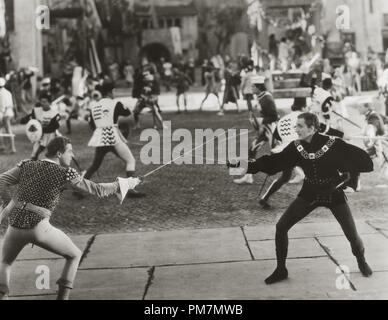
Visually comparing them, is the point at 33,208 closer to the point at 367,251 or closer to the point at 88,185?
A: the point at 88,185

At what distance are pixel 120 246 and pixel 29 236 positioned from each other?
2627mm

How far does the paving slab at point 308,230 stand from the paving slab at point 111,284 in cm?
182

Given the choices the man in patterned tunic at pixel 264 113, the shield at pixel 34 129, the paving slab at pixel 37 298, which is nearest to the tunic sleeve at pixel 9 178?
the paving slab at pixel 37 298

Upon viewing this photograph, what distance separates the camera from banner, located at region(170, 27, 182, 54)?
40.8 metres

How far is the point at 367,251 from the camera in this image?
7.62 meters

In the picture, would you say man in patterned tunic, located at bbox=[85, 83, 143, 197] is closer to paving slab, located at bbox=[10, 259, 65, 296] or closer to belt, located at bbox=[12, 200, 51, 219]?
paving slab, located at bbox=[10, 259, 65, 296]

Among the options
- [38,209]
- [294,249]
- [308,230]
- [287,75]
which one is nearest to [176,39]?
[287,75]

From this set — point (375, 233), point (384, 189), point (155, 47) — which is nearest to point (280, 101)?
point (384, 189)

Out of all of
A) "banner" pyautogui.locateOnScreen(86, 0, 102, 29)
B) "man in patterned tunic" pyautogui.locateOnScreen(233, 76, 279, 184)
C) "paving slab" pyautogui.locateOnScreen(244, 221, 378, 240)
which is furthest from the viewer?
"banner" pyautogui.locateOnScreen(86, 0, 102, 29)

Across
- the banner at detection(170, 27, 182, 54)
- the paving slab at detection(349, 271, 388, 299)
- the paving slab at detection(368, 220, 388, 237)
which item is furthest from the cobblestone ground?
the banner at detection(170, 27, 182, 54)

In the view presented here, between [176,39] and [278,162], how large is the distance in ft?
124

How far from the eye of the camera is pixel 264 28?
117 ft

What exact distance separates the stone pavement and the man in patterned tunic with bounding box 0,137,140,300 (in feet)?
2.36
